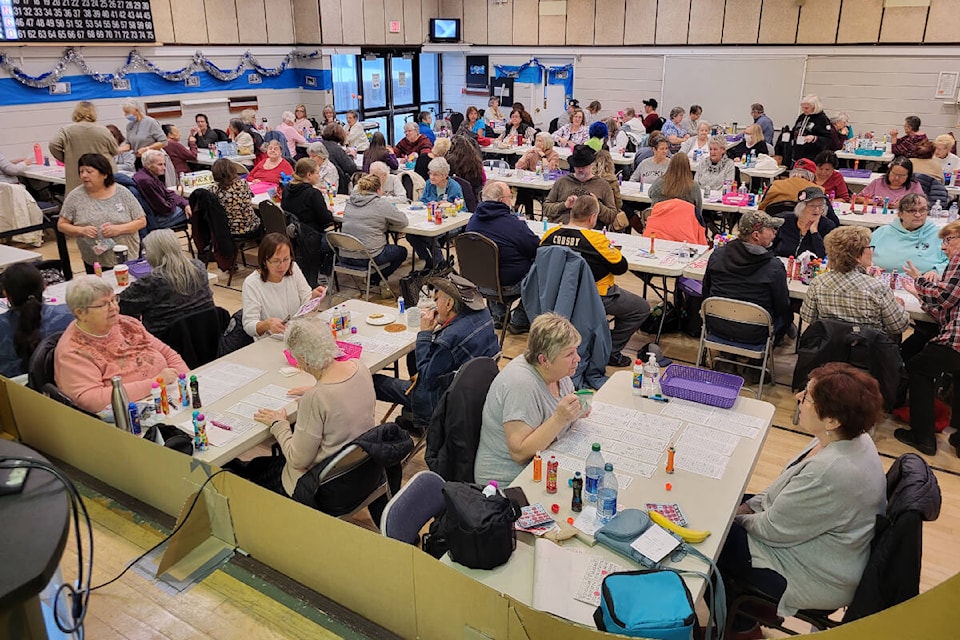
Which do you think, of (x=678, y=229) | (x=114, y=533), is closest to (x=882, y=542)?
(x=114, y=533)

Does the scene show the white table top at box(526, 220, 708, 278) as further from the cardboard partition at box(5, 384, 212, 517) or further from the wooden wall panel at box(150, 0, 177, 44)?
the wooden wall panel at box(150, 0, 177, 44)

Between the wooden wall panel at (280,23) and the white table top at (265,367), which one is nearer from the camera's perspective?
the white table top at (265,367)

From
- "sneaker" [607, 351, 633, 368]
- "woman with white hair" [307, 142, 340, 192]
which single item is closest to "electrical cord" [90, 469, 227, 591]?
"sneaker" [607, 351, 633, 368]

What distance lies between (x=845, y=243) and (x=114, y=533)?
427 cm

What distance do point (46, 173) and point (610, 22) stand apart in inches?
417

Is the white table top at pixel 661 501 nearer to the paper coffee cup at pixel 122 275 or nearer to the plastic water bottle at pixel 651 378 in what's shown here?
the plastic water bottle at pixel 651 378

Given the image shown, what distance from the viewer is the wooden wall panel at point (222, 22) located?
12664 mm

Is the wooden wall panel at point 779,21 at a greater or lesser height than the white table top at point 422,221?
greater

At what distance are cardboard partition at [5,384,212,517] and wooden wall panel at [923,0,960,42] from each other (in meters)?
13.6

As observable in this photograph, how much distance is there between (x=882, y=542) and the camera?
2.47 metres

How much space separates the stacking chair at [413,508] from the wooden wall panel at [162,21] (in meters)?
11.7

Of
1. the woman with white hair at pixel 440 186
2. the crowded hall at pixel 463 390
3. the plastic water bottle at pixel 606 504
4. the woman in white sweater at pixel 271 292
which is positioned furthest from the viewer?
the woman with white hair at pixel 440 186

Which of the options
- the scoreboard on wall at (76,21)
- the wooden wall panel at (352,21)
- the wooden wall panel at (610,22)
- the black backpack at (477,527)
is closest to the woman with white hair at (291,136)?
the scoreboard on wall at (76,21)

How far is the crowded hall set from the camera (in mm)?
1945
